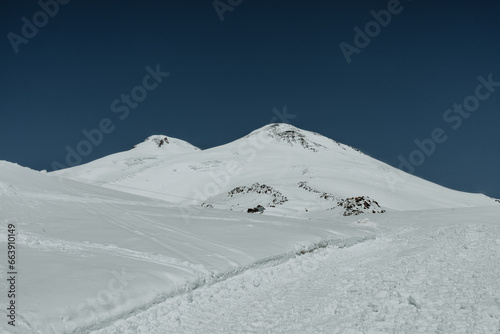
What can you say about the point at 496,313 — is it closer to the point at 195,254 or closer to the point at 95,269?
the point at 195,254

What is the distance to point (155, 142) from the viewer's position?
136250mm

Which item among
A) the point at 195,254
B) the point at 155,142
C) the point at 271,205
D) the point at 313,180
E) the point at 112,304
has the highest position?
the point at 155,142

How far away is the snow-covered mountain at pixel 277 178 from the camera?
45.2 m

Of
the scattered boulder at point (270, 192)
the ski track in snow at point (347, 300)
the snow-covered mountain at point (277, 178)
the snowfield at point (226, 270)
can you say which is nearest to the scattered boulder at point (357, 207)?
the snow-covered mountain at point (277, 178)

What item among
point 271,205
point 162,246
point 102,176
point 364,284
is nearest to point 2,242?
point 162,246

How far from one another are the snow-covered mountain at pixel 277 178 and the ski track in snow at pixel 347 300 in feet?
68.4

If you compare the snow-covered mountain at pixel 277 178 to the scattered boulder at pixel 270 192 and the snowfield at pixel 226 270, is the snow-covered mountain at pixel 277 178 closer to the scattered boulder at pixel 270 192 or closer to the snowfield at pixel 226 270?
the scattered boulder at pixel 270 192

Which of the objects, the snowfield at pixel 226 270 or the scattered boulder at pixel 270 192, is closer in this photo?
the snowfield at pixel 226 270

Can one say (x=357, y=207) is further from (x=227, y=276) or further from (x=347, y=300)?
(x=347, y=300)

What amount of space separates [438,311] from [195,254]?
22.3 feet

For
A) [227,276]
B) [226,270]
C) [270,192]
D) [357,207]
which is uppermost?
[270,192]

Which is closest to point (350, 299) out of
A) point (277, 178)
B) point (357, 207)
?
point (357, 207)

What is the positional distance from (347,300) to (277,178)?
56.6 m

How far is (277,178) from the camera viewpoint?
65.4m
